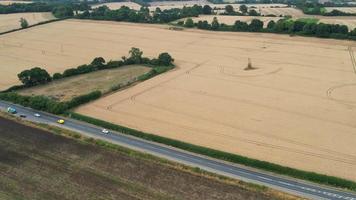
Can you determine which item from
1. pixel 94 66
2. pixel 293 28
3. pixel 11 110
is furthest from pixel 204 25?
pixel 11 110

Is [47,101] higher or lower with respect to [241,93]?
lower

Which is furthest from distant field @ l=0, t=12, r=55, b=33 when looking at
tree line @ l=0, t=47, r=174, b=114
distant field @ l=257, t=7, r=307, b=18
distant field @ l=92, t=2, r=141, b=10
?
distant field @ l=257, t=7, r=307, b=18

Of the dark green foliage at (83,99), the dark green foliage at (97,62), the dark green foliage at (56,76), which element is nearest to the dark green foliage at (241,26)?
the dark green foliage at (97,62)

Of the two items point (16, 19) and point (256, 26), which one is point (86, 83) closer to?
point (256, 26)

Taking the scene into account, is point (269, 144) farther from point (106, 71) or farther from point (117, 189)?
point (106, 71)

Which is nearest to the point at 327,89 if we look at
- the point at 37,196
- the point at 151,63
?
the point at 151,63

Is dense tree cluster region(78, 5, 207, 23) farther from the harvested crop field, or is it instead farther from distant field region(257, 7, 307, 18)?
the harvested crop field
